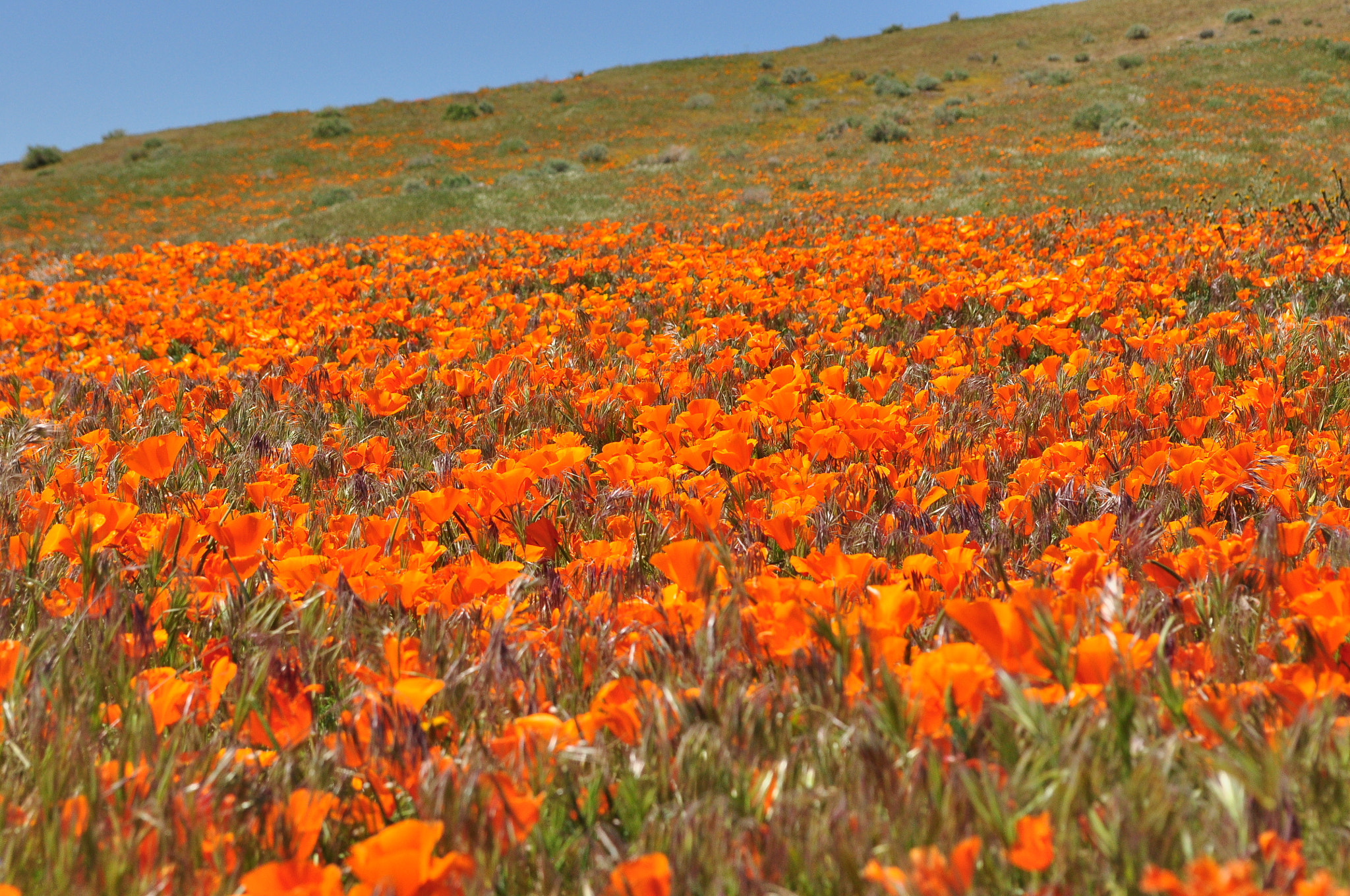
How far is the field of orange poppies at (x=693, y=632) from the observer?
870mm

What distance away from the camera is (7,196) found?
1040 inches

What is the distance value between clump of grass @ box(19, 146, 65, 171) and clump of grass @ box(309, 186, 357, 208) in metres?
22.0

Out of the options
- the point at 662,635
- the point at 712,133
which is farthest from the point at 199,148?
the point at 662,635

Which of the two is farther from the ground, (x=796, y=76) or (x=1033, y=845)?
(x=796, y=76)

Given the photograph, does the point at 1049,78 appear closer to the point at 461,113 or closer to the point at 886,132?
the point at 886,132

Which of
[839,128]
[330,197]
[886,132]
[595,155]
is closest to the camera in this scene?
[330,197]

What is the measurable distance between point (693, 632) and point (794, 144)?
89.2 feet

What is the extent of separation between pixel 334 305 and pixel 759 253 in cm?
355

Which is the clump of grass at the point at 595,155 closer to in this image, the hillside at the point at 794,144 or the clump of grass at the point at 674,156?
the hillside at the point at 794,144

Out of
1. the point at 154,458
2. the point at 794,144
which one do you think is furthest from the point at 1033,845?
the point at 794,144

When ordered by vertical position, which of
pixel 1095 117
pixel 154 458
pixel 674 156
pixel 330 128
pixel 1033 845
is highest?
pixel 330 128

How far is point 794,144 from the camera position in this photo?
26.2 meters

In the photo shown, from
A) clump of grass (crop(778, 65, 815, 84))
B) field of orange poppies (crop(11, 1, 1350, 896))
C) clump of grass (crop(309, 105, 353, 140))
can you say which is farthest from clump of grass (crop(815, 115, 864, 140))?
field of orange poppies (crop(11, 1, 1350, 896))

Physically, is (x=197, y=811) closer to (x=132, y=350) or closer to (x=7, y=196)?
(x=132, y=350)
